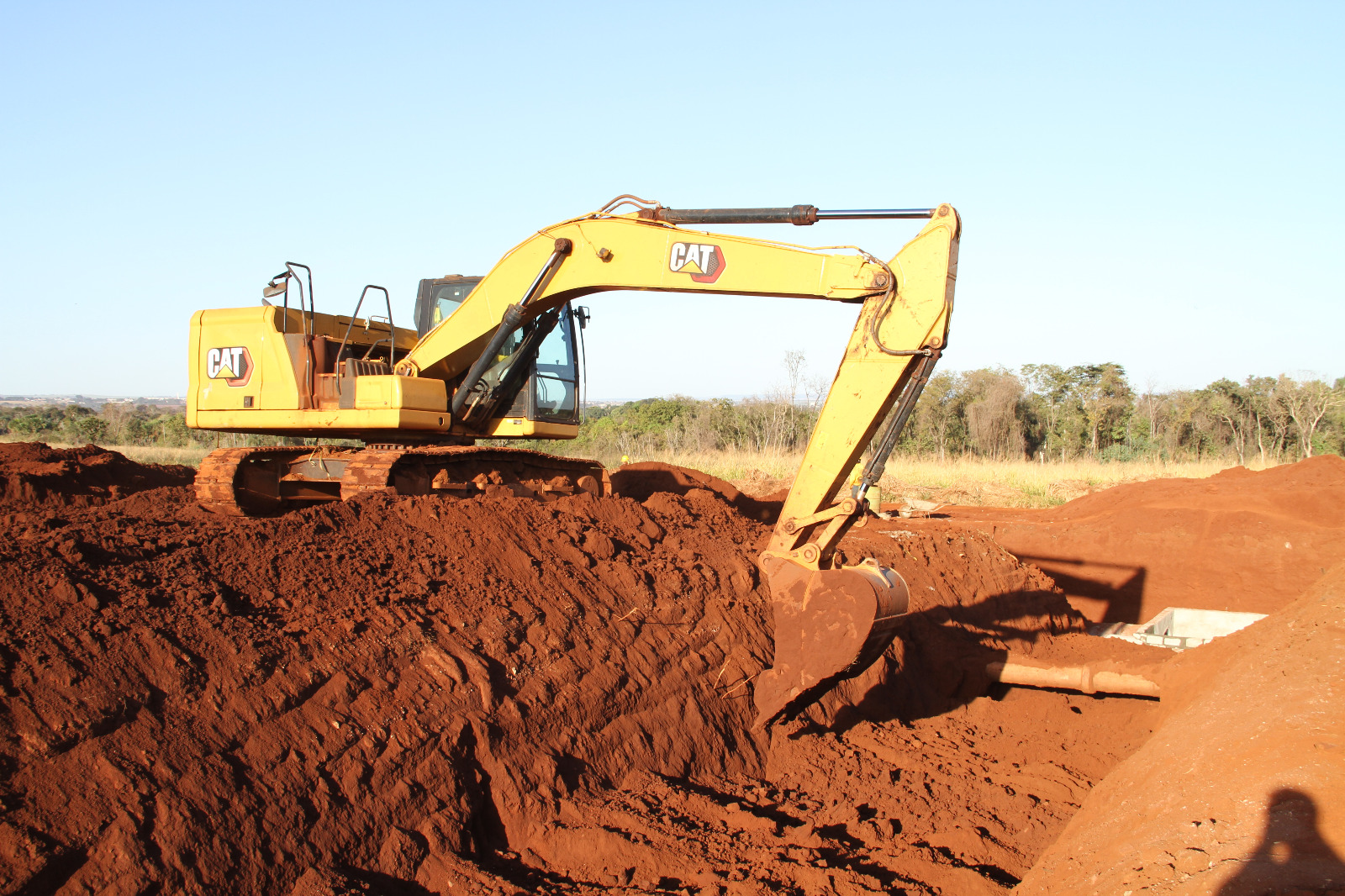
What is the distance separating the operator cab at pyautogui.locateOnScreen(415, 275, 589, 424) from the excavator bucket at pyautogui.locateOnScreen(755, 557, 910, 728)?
4.06 metres

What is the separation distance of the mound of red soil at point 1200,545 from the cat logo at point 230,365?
753 centimetres

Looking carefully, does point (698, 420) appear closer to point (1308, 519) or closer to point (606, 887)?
point (1308, 519)

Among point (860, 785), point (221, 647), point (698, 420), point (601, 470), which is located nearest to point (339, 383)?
point (601, 470)

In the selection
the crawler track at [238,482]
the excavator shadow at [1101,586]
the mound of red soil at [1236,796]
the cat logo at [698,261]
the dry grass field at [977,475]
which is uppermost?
the cat logo at [698,261]

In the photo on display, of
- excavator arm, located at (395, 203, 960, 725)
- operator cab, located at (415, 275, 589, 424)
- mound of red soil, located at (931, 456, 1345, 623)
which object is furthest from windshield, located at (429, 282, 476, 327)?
mound of red soil, located at (931, 456, 1345, 623)

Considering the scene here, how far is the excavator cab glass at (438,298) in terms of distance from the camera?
903cm

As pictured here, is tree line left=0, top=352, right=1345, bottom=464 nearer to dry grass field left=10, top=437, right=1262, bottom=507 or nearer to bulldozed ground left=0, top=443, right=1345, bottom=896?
dry grass field left=10, top=437, right=1262, bottom=507

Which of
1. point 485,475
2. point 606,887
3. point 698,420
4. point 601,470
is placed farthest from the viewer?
point 698,420

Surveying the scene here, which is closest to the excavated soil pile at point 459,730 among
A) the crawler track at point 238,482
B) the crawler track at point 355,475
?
the crawler track at point 355,475

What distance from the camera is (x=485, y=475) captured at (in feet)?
26.6

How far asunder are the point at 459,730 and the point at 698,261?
3516 mm

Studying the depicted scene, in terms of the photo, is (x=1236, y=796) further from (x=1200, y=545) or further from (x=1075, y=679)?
(x=1200, y=545)

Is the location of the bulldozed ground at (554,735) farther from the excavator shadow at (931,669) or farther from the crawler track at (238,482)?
the crawler track at (238,482)

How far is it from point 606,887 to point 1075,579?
9586 mm
